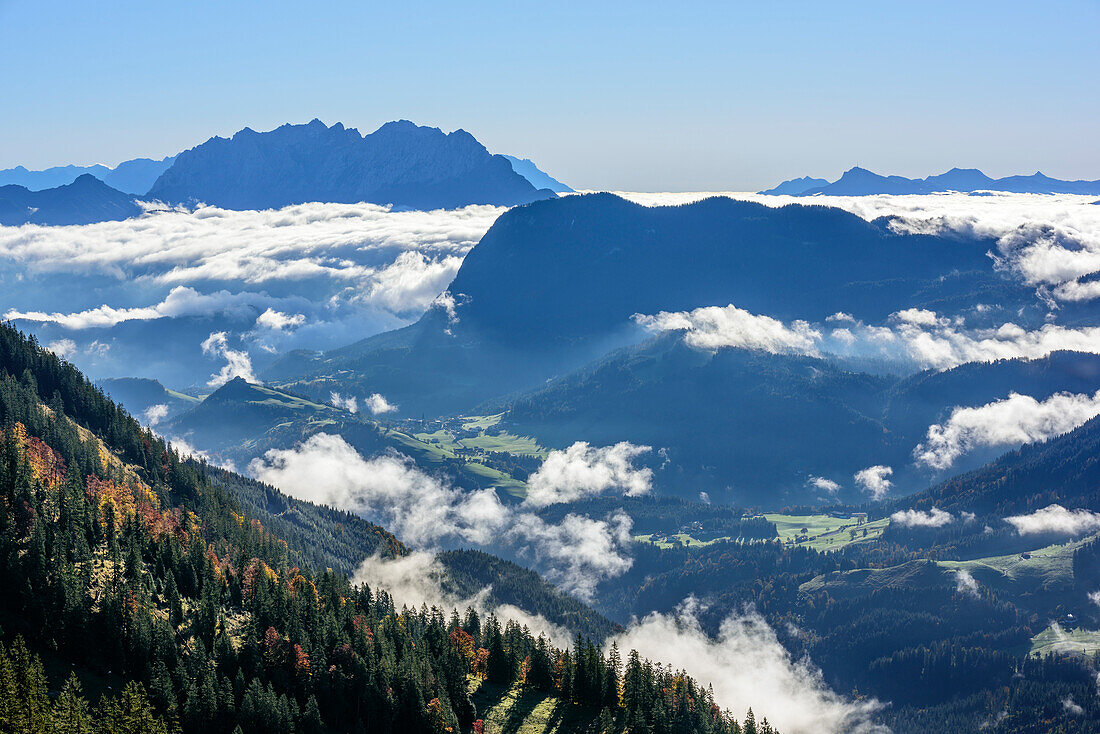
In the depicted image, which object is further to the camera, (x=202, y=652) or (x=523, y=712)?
(x=523, y=712)

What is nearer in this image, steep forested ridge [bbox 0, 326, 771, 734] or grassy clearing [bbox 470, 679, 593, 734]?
steep forested ridge [bbox 0, 326, 771, 734]

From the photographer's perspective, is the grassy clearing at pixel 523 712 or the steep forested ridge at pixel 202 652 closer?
the steep forested ridge at pixel 202 652

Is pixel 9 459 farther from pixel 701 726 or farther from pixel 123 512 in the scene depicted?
pixel 701 726

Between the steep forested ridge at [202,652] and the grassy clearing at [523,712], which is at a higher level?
the steep forested ridge at [202,652]

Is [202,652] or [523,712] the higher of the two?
[202,652]

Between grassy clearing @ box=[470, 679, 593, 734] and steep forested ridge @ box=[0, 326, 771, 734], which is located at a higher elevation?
steep forested ridge @ box=[0, 326, 771, 734]
